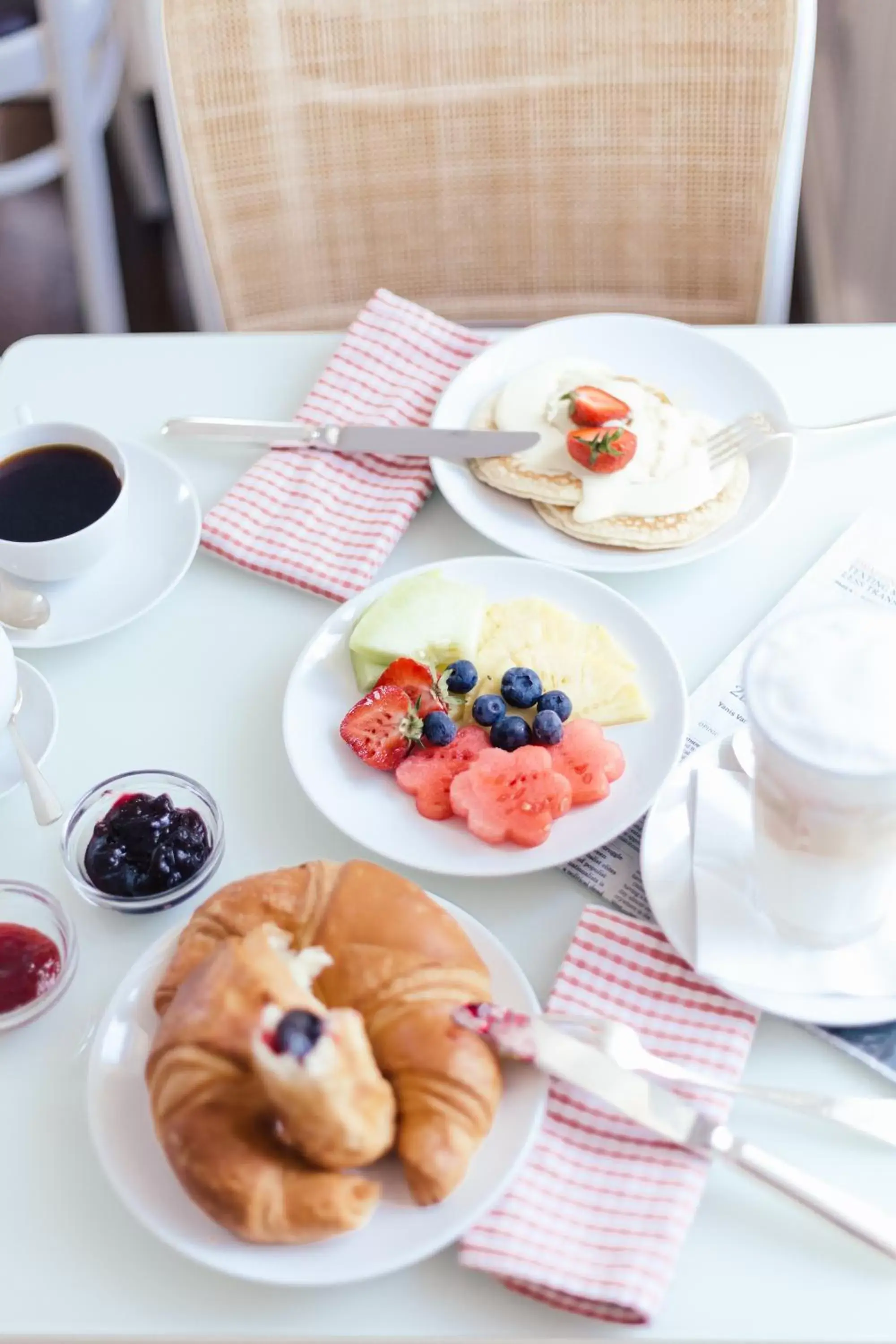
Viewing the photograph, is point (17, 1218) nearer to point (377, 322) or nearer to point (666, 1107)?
point (666, 1107)

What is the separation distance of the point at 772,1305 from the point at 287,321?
4.11 feet

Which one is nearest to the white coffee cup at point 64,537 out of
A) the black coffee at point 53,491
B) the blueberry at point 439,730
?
the black coffee at point 53,491

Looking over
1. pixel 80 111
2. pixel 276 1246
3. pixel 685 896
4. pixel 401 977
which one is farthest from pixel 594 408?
pixel 80 111

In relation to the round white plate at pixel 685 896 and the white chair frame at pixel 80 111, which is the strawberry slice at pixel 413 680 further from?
the white chair frame at pixel 80 111

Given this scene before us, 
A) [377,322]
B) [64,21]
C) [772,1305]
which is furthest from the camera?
[64,21]

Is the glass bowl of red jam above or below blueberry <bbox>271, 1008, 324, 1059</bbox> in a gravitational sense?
below

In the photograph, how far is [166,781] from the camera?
945 millimetres

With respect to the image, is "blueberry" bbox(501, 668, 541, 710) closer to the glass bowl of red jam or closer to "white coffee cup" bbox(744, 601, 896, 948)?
"white coffee cup" bbox(744, 601, 896, 948)

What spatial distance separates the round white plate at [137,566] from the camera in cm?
109

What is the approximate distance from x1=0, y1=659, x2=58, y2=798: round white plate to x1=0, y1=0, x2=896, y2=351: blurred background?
0.81m

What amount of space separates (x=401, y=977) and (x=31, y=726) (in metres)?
0.42

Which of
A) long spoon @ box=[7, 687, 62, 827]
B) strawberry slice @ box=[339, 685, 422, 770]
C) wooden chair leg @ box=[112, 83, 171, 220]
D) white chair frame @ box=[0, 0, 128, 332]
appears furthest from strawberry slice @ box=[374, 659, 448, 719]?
wooden chair leg @ box=[112, 83, 171, 220]

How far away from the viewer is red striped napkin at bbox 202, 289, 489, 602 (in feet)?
3.71

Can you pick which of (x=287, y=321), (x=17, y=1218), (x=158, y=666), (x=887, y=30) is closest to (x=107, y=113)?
(x=287, y=321)
